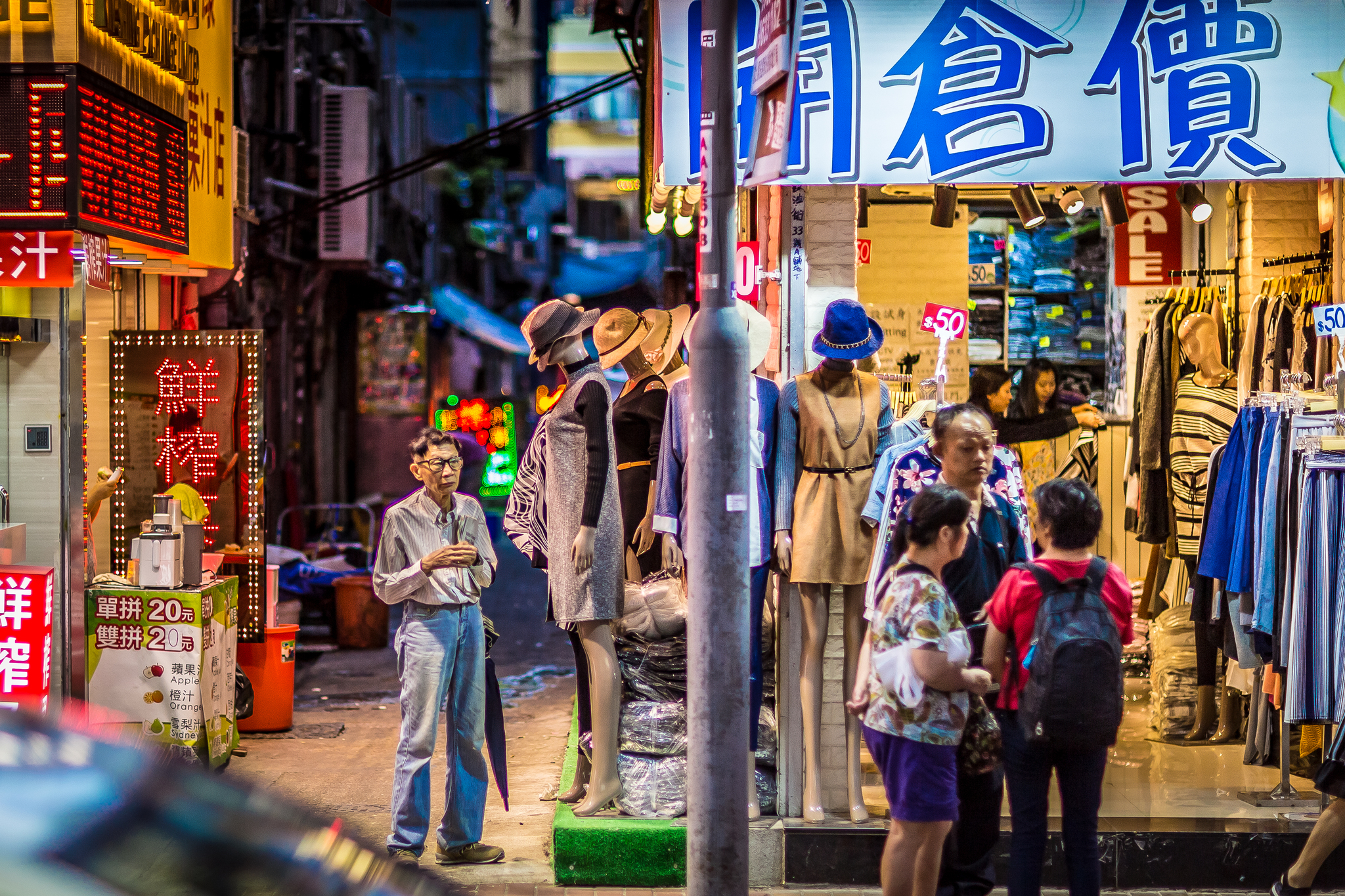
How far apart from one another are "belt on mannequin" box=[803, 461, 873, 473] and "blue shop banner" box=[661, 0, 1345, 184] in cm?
134

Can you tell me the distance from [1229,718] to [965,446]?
13.5ft

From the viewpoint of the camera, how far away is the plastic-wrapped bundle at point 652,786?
634 centimetres

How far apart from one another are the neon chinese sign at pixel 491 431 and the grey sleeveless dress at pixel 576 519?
360 inches

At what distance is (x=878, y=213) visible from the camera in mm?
10812

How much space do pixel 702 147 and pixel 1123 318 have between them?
23.9 feet

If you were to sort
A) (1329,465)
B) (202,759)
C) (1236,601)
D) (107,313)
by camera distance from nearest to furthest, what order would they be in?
(1329,465), (1236,601), (202,759), (107,313)

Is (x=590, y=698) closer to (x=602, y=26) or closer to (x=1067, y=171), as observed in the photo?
(x=1067, y=171)

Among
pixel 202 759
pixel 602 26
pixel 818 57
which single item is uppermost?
pixel 602 26

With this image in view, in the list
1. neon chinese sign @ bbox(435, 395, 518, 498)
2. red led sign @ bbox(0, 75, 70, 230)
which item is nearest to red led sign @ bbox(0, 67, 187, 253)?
red led sign @ bbox(0, 75, 70, 230)

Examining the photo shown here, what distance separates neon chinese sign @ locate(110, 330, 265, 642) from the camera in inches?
343

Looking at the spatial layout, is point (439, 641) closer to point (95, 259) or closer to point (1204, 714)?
point (95, 259)

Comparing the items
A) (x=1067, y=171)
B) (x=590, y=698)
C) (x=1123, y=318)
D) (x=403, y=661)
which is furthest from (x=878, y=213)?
(x=403, y=661)

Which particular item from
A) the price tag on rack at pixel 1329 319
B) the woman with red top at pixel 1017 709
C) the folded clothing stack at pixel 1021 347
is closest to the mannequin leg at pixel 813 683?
the woman with red top at pixel 1017 709

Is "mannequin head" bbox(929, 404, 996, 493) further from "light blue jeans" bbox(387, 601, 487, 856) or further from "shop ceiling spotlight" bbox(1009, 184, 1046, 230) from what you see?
"shop ceiling spotlight" bbox(1009, 184, 1046, 230)
